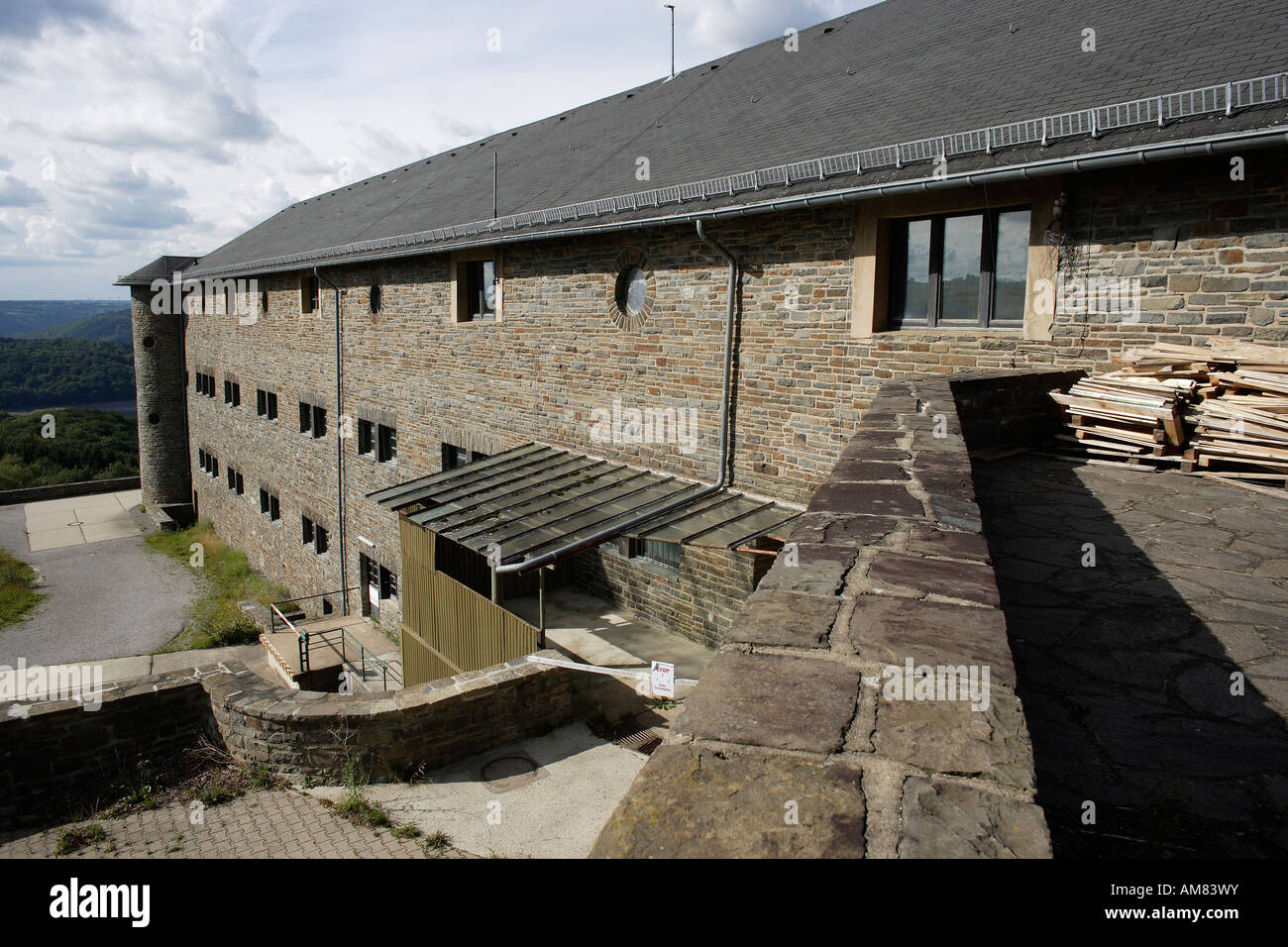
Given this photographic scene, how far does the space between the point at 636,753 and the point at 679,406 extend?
4102 mm

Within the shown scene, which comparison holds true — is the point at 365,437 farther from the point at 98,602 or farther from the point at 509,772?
the point at 509,772

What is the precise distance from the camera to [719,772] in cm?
157

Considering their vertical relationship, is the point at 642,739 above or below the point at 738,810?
below

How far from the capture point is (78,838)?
242 inches

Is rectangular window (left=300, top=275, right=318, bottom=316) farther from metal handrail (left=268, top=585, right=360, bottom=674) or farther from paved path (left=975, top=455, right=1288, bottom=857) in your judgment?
paved path (left=975, top=455, right=1288, bottom=857)

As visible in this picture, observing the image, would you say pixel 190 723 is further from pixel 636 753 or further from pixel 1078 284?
pixel 1078 284

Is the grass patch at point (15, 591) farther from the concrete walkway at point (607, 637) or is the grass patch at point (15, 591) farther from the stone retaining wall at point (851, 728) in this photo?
the stone retaining wall at point (851, 728)

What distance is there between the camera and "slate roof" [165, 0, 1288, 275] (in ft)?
21.2

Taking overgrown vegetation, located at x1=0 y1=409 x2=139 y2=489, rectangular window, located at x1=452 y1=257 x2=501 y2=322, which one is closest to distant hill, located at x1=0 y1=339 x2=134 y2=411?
overgrown vegetation, located at x1=0 y1=409 x2=139 y2=489

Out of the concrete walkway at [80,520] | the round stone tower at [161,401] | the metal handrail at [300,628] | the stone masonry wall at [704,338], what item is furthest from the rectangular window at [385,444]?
the concrete walkway at [80,520]

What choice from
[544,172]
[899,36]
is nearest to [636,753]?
[899,36]

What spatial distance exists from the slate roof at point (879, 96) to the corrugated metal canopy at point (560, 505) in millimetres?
3111

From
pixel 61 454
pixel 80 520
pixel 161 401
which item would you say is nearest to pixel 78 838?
pixel 161 401

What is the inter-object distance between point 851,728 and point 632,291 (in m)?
8.84
